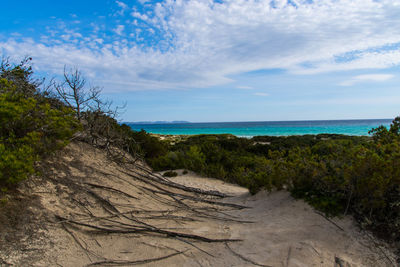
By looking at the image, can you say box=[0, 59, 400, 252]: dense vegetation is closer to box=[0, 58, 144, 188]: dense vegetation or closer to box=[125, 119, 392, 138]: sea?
box=[0, 58, 144, 188]: dense vegetation

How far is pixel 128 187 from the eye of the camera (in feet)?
19.4

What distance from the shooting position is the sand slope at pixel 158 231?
3.53 m

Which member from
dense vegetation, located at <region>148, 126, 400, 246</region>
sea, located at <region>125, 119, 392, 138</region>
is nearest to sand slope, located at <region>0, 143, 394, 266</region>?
dense vegetation, located at <region>148, 126, 400, 246</region>

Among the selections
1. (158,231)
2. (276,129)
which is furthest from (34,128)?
(276,129)

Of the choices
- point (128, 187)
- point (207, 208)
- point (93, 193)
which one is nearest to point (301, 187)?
point (207, 208)

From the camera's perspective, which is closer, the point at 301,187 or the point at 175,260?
the point at 175,260

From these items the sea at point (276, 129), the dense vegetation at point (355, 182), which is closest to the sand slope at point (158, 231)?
the dense vegetation at point (355, 182)

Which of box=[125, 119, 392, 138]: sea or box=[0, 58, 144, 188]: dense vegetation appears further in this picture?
box=[125, 119, 392, 138]: sea

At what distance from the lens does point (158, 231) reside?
4.32 meters

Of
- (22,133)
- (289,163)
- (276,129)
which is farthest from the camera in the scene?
(276,129)

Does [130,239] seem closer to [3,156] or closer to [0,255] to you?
[0,255]

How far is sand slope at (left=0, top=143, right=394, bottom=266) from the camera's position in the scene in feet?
11.6

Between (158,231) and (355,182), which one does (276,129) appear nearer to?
(355,182)

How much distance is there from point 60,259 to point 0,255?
0.74m
